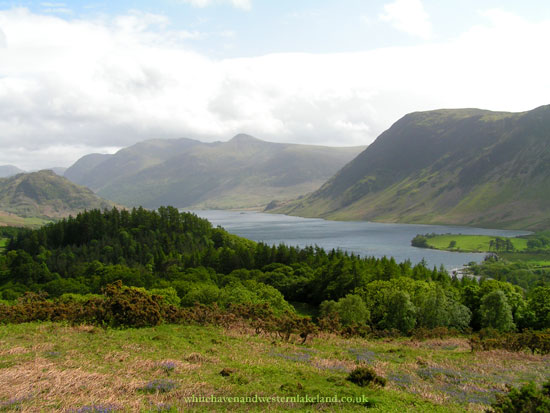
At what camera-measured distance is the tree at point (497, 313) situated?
75912 millimetres

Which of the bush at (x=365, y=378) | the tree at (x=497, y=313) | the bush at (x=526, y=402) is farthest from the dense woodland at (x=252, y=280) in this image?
the bush at (x=526, y=402)

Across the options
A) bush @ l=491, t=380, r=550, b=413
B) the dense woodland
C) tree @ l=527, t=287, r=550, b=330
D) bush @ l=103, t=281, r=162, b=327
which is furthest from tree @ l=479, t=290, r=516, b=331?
bush @ l=491, t=380, r=550, b=413

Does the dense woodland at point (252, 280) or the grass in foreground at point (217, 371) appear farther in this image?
the dense woodland at point (252, 280)

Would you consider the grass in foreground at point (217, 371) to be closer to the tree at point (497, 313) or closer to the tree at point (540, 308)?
the tree at point (497, 313)

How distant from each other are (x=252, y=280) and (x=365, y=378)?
70.3 metres

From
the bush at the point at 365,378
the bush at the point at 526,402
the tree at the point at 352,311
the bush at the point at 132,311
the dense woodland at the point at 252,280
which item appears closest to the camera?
the bush at the point at 526,402

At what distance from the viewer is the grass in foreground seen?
1969cm

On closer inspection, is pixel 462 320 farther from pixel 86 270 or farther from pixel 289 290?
pixel 86 270

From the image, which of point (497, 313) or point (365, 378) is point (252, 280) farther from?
point (365, 378)

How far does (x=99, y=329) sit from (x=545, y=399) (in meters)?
35.3

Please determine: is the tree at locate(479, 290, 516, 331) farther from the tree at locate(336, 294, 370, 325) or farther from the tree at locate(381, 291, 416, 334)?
the tree at locate(336, 294, 370, 325)

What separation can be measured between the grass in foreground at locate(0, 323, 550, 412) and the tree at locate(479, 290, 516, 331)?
4275 centimetres

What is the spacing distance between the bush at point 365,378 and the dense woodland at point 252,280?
24.3 metres

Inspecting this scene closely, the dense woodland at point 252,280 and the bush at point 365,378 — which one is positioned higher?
the bush at point 365,378
